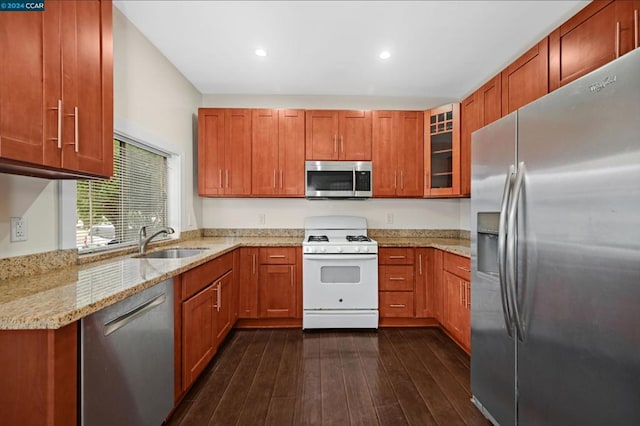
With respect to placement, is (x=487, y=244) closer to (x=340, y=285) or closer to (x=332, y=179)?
(x=340, y=285)

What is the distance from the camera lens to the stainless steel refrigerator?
39.3 inches

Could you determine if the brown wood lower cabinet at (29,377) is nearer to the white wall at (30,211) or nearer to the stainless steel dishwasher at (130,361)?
the stainless steel dishwasher at (130,361)

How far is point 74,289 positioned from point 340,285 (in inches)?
91.0

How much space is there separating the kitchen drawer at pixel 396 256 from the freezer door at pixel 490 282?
135cm

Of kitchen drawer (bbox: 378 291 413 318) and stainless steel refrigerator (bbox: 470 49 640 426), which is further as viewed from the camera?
kitchen drawer (bbox: 378 291 413 318)

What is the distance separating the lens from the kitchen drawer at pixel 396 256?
128 inches

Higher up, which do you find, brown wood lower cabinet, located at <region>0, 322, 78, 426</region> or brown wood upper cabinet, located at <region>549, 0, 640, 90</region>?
brown wood upper cabinet, located at <region>549, 0, 640, 90</region>

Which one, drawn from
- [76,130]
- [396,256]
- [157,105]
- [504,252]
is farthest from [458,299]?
[157,105]

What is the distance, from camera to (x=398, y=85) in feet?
11.4

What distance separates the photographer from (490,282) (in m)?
1.72

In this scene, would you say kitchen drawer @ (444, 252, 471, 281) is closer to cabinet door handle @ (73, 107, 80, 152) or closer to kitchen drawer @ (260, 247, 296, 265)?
kitchen drawer @ (260, 247, 296, 265)

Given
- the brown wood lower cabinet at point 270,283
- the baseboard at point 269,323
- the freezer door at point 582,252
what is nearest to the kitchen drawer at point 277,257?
the brown wood lower cabinet at point 270,283

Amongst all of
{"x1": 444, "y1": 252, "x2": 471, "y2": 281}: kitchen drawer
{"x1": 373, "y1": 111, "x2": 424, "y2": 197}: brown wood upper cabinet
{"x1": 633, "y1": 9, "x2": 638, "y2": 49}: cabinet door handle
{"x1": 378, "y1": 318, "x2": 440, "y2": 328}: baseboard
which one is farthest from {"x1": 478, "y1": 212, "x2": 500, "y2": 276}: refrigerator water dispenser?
{"x1": 373, "y1": 111, "x2": 424, "y2": 197}: brown wood upper cabinet

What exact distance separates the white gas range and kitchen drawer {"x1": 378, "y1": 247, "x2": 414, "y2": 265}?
4.0 inches
